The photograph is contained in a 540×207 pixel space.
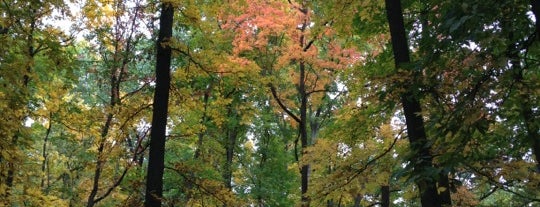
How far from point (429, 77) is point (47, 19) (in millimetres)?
9334

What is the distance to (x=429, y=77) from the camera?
472 cm

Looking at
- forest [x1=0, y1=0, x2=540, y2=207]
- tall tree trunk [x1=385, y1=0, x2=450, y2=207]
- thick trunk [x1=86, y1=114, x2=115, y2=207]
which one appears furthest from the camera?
thick trunk [x1=86, y1=114, x2=115, y2=207]

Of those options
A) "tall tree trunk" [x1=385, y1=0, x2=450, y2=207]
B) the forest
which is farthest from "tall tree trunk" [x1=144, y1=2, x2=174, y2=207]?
"tall tree trunk" [x1=385, y1=0, x2=450, y2=207]

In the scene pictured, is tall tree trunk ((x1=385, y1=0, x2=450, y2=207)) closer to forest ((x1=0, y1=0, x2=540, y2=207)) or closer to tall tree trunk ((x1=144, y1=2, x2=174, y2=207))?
forest ((x1=0, y1=0, x2=540, y2=207))

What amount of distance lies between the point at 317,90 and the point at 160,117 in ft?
27.3

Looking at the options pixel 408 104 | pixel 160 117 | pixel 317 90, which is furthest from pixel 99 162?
pixel 317 90

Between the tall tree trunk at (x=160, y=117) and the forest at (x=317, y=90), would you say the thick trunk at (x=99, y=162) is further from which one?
the tall tree trunk at (x=160, y=117)

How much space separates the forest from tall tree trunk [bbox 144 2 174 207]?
22 millimetres

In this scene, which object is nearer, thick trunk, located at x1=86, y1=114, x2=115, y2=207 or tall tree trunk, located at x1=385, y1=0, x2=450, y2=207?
tall tree trunk, located at x1=385, y1=0, x2=450, y2=207

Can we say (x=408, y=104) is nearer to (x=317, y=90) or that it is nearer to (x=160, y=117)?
(x=160, y=117)

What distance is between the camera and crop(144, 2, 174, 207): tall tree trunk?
7.64 meters

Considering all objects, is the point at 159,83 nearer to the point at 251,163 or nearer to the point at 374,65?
the point at 374,65

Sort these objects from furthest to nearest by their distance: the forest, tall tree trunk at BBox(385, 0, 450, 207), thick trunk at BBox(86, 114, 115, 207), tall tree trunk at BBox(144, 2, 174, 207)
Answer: thick trunk at BBox(86, 114, 115, 207)
tall tree trunk at BBox(144, 2, 174, 207)
tall tree trunk at BBox(385, 0, 450, 207)
the forest

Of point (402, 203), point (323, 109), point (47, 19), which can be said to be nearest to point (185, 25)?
point (47, 19)
